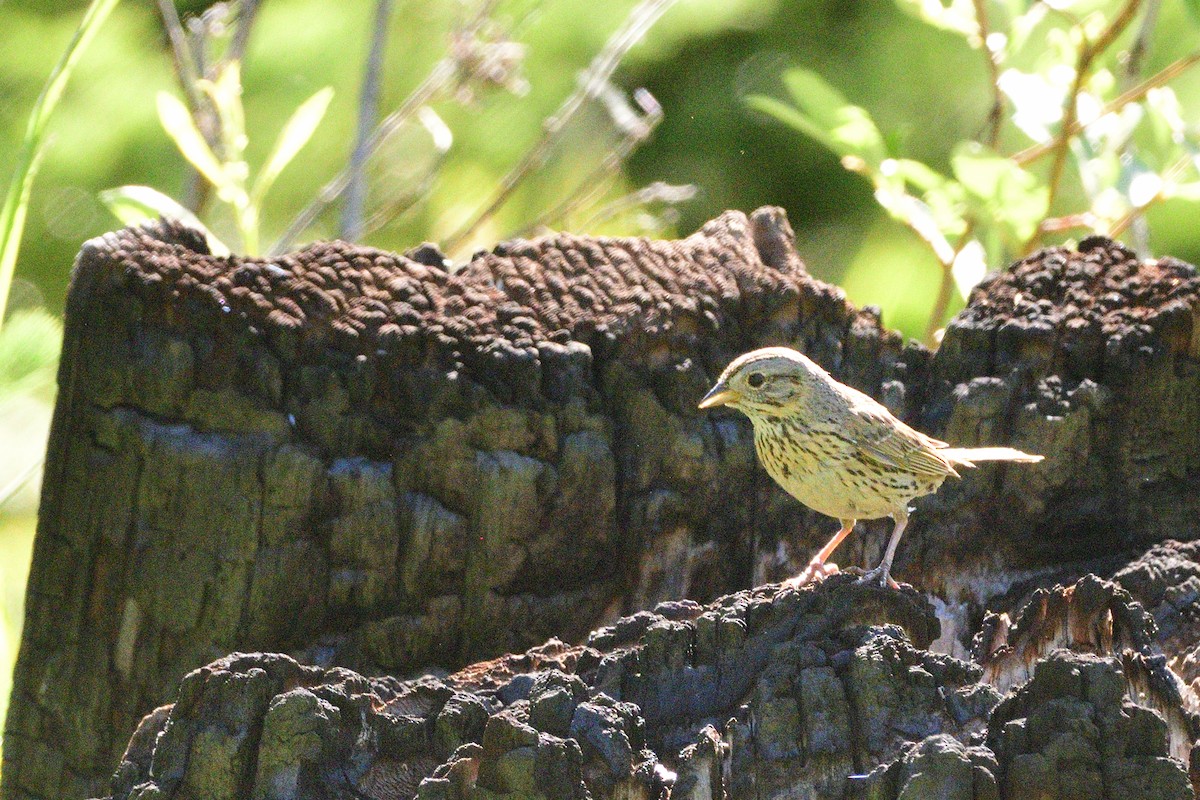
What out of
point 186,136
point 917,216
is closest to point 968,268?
point 917,216

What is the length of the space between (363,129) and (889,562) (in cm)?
187

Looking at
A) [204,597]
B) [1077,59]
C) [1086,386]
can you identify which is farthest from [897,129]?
[204,597]

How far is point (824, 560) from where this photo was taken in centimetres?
300

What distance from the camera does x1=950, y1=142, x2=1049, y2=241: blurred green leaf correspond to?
3.39 meters

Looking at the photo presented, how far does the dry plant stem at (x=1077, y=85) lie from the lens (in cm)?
371

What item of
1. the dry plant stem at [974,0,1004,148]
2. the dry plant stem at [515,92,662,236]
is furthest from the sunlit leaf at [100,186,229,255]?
the dry plant stem at [974,0,1004,148]

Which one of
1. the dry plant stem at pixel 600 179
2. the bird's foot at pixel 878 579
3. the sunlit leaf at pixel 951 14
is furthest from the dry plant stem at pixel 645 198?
the bird's foot at pixel 878 579

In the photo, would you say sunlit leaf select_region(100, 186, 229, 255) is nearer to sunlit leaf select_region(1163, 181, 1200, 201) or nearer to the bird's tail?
the bird's tail

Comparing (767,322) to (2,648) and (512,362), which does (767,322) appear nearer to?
(512,362)

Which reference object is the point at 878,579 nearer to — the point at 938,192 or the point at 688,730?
the point at 688,730

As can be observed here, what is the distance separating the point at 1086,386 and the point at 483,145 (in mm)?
2568

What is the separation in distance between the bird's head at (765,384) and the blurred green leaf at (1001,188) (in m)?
0.90

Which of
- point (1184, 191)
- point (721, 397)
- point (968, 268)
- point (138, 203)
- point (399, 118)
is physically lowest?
point (721, 397)

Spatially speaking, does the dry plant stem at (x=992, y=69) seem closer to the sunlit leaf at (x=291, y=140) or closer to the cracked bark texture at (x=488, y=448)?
the cracked bark texture at (x=488, y=448)
